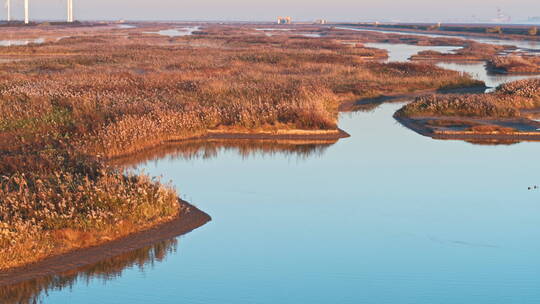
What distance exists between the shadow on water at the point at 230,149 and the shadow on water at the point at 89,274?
9303mm

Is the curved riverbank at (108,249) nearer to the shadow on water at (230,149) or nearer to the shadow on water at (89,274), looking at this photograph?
the shadow on water at (89,274)

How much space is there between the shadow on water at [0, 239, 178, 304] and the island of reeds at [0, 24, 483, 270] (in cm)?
68

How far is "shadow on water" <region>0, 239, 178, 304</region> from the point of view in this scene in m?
11.8

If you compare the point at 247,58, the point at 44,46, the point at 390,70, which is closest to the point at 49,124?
the point at 390,70

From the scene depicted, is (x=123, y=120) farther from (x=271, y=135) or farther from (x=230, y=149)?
(x=271, y=135)

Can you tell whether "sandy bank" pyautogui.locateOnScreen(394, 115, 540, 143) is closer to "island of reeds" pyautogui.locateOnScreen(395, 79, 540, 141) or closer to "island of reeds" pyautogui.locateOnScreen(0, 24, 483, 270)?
"island of reeds" pyautogui.locateOnScreen(395, 79, 540, 141)

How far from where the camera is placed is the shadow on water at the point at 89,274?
38.7 feet


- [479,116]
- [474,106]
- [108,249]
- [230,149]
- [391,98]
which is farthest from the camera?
[391,98]

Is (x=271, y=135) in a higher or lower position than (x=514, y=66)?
lower

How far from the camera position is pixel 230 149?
2641cm

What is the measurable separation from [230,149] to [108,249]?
12.8 metres

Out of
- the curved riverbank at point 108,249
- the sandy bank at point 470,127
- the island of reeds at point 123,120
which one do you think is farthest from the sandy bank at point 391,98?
the curved riverbank at point 108,249

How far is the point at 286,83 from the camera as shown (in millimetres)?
41281

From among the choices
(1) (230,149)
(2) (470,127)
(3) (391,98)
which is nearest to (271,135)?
(1) (230,149)
